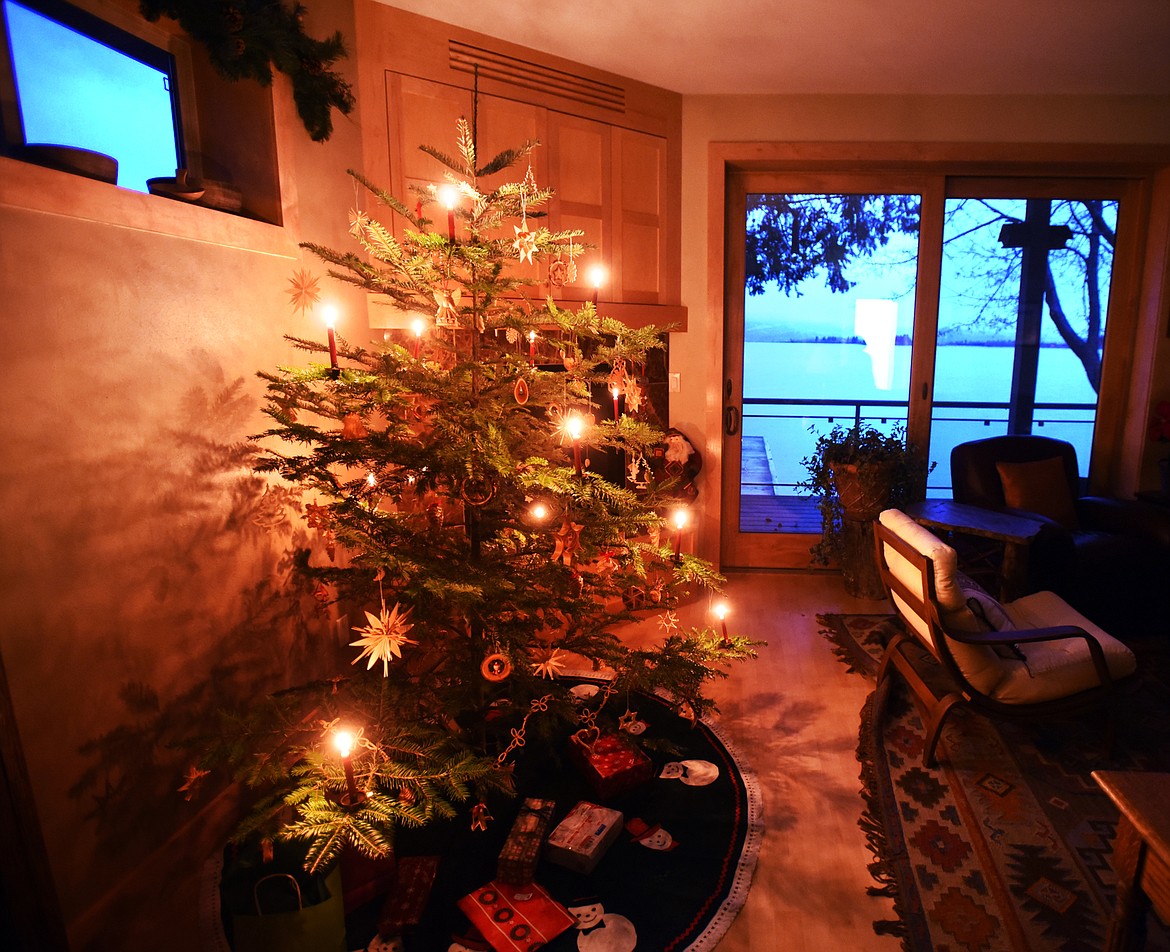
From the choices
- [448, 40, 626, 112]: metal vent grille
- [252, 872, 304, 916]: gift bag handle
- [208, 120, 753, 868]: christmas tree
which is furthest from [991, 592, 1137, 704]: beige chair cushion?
[448, 40, 626, 112]: metal vent grille

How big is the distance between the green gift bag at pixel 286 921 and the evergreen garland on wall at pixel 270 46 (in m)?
2.23

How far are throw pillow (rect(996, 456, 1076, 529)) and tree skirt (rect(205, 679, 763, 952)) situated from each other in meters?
2.13

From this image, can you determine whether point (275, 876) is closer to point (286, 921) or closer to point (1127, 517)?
point (286, 921)

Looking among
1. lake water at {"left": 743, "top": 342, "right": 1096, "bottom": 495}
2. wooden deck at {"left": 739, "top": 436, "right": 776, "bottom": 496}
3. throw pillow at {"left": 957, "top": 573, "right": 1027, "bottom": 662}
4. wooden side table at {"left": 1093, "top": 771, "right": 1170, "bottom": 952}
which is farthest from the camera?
wooden deck at {"left": 739, "top": 436, "right": 776, "bottom": 496}

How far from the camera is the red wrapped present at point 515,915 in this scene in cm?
175

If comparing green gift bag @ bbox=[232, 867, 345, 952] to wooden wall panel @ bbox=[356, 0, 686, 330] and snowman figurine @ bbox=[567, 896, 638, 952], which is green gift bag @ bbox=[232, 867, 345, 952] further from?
wooden wall panel @ bbox=[356, 0, 686, 330]

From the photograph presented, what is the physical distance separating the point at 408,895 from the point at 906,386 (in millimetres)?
3677

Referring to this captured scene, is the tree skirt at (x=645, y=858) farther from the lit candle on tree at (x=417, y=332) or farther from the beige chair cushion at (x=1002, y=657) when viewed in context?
the lit candle on tree at (x=417, y=332)

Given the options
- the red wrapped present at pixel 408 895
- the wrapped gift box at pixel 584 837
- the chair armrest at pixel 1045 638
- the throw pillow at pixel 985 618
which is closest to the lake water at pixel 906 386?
the throw pillow at pixel 985 618

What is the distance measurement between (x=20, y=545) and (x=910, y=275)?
4.21m

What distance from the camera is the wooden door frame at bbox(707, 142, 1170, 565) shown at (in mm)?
3789

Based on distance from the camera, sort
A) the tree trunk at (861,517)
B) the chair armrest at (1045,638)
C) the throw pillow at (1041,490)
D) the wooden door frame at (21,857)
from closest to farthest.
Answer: the wooden door frame at (21,857), the chair armrest at (1045,638), the throw pillow at (1041,490), the tree trunk at (861,517)

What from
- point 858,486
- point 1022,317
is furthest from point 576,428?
point 1022,317

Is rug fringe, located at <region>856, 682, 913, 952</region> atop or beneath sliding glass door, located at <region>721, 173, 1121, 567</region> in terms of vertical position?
beneath
